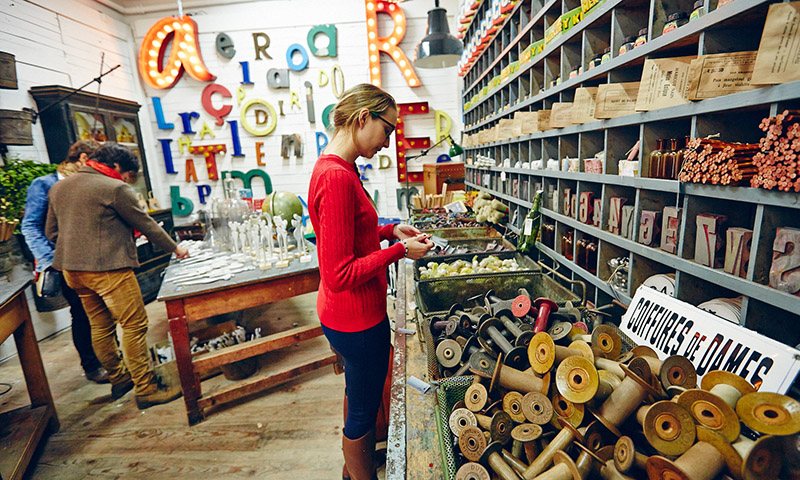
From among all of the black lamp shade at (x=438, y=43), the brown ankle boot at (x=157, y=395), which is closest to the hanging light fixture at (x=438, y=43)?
the black lamp shade at (x=438, y=43)

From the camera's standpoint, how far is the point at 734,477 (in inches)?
28.7

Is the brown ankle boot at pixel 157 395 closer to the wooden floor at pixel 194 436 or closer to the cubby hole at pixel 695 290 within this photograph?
the wooden floor at pixel 194 436

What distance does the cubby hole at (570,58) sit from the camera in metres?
1.98

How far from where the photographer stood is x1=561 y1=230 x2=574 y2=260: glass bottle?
2.13 m

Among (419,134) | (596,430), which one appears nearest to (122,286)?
(596,430)

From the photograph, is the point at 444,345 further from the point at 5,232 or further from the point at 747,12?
the point at 5,232

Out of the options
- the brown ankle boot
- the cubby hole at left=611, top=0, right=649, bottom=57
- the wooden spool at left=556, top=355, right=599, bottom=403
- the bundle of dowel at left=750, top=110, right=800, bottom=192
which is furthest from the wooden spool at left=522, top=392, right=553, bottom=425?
the brown ankle boot

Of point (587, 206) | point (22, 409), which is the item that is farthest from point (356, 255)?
point (22, 409)

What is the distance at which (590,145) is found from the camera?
1.87 m

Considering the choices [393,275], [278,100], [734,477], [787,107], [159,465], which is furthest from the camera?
[278,100]

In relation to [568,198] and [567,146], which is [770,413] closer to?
[568,198]

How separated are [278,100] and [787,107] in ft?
20.6

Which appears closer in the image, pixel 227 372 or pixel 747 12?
pixel 747 12

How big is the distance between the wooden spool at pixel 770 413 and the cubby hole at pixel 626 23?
53.2 inches
